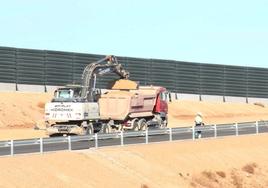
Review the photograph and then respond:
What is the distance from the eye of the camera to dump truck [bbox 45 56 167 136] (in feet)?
139

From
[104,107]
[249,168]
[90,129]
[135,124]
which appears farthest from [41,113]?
[249,168]

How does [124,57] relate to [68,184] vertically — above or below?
above

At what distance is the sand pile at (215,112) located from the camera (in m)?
78.1

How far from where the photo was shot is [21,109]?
65.8 meters

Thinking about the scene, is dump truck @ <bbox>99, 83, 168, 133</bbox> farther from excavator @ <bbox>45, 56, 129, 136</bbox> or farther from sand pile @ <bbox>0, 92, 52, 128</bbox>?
sand pile @ <bbox>0, 92, 52, 128</bbox>

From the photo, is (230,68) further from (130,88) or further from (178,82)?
(130,88)

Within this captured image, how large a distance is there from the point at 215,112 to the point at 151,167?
50.1m

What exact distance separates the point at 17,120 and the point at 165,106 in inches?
728

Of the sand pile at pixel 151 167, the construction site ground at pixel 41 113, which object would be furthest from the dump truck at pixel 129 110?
the sand pile at pixel 151 167

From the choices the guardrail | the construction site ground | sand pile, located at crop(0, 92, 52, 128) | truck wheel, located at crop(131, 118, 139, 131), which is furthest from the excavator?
sand pile, located at crop(0, 92, 52, 128)

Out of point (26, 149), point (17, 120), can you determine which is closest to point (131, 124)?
point (26, 149)

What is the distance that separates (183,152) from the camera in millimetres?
37906

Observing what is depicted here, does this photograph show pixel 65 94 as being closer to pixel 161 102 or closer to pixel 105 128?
pixel 105 128

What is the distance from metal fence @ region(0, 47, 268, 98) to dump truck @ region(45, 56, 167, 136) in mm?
18753
